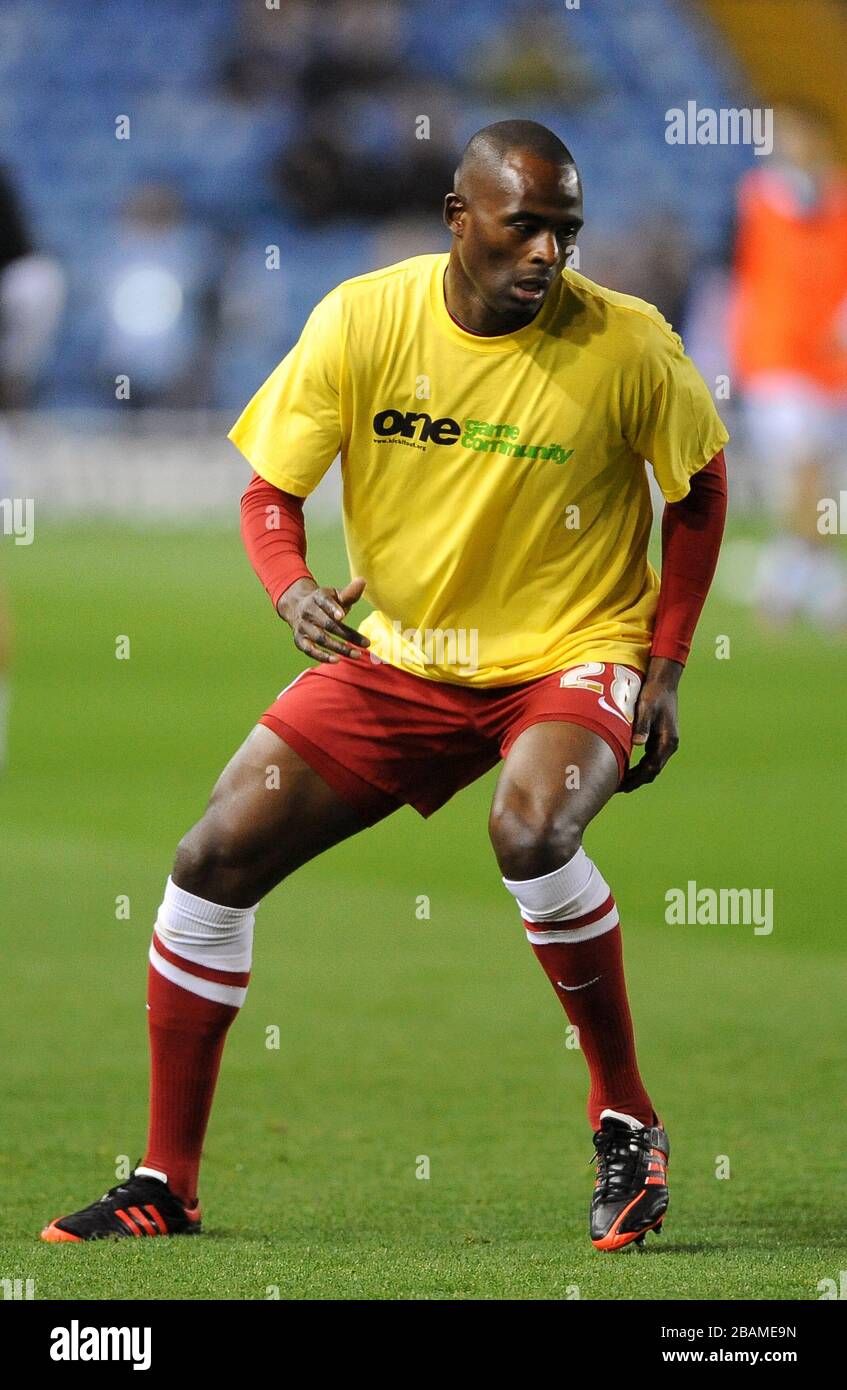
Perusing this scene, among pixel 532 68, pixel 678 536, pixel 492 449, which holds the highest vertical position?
pixel 532 68

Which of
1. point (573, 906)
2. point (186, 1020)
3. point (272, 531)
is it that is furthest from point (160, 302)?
point (573, 906)

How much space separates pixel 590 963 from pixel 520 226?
145cm

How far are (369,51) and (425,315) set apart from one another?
24.2 meters

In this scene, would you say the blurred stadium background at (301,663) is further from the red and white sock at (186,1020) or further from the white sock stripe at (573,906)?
the white sock stripe at (573,906)

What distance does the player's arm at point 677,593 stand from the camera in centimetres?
431

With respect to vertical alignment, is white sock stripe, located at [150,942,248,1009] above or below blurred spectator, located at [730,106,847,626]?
below

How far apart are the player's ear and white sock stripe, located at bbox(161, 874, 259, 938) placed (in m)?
1.42

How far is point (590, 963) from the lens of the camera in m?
4.14

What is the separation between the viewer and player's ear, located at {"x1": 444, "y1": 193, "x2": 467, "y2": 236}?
4141mm

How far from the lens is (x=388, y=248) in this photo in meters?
26.2

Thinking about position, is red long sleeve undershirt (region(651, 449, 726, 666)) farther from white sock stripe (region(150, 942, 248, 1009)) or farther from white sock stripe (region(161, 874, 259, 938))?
white sock stripe (region(150, 942, 248, 1009))

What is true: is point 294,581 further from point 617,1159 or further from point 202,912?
point 617,1159

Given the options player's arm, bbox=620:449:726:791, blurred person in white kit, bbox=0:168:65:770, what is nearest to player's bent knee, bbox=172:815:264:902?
player's arm, bbox=620:449:726:791

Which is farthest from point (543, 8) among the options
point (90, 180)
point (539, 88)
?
point (90, 180)
